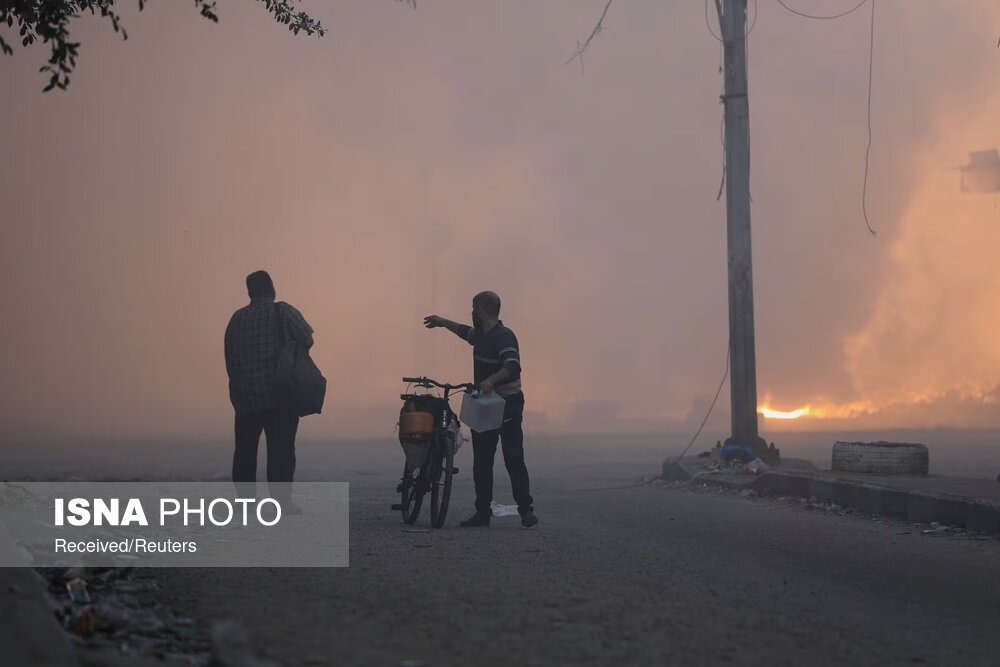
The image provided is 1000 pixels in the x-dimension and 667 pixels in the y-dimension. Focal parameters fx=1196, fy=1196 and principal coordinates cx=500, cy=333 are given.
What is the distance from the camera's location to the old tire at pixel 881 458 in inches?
546

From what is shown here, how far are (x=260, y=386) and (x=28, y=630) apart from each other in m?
6.90

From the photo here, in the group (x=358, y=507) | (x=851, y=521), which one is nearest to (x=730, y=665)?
(x=851, y=521)

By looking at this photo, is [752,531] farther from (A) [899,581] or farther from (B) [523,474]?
(A) [899,581]

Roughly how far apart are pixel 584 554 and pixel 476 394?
90.9 inches

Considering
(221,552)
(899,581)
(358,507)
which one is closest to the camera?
(899,581)

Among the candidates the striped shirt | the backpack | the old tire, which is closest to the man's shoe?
the striped shirt

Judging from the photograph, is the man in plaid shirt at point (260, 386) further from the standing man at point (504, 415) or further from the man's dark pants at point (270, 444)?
the standing man at point (504, 415)

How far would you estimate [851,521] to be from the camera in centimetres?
1078

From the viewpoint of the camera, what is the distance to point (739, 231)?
54.8ft

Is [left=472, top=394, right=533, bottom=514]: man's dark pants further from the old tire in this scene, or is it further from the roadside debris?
the old tire

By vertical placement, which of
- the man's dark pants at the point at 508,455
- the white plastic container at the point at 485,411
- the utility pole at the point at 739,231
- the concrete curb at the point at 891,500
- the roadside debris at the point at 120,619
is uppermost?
the utility pole at the point at 739,231

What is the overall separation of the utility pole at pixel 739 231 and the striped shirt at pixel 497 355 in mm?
7234

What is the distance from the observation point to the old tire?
45.5ft

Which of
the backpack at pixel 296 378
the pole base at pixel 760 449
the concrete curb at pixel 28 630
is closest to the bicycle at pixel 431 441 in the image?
the backpack at pixel 296 378
